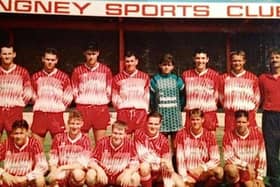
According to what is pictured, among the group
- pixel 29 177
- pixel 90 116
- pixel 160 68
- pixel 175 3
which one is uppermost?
pixel 175 3

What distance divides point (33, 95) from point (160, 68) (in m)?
0.34

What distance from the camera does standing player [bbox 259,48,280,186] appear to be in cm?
155

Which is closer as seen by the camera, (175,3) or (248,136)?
(175,3)

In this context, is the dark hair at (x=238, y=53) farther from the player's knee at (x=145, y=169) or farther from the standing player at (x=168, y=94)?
the player's knee at (x=145, y=169)

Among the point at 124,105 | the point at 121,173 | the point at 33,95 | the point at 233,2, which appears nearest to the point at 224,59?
the point at 233,2

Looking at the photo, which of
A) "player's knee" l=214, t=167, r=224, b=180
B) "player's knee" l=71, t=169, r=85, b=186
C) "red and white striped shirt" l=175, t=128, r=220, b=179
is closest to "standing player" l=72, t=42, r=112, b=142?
"player's knee" l=71, t=169, r=85, b=186

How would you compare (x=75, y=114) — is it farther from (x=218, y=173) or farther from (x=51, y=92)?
(x=218, y=173)

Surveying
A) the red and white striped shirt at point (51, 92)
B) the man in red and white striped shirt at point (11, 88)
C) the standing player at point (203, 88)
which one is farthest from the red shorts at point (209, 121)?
the man in red and white striped shirt at point (11, 88)

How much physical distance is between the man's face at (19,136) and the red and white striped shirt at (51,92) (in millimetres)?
70

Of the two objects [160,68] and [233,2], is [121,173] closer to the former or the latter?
[160,68]

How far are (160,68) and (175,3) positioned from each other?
0.19 m

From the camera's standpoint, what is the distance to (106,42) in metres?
1.57

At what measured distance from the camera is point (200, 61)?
158 centimetres

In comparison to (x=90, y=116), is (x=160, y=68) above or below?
above
